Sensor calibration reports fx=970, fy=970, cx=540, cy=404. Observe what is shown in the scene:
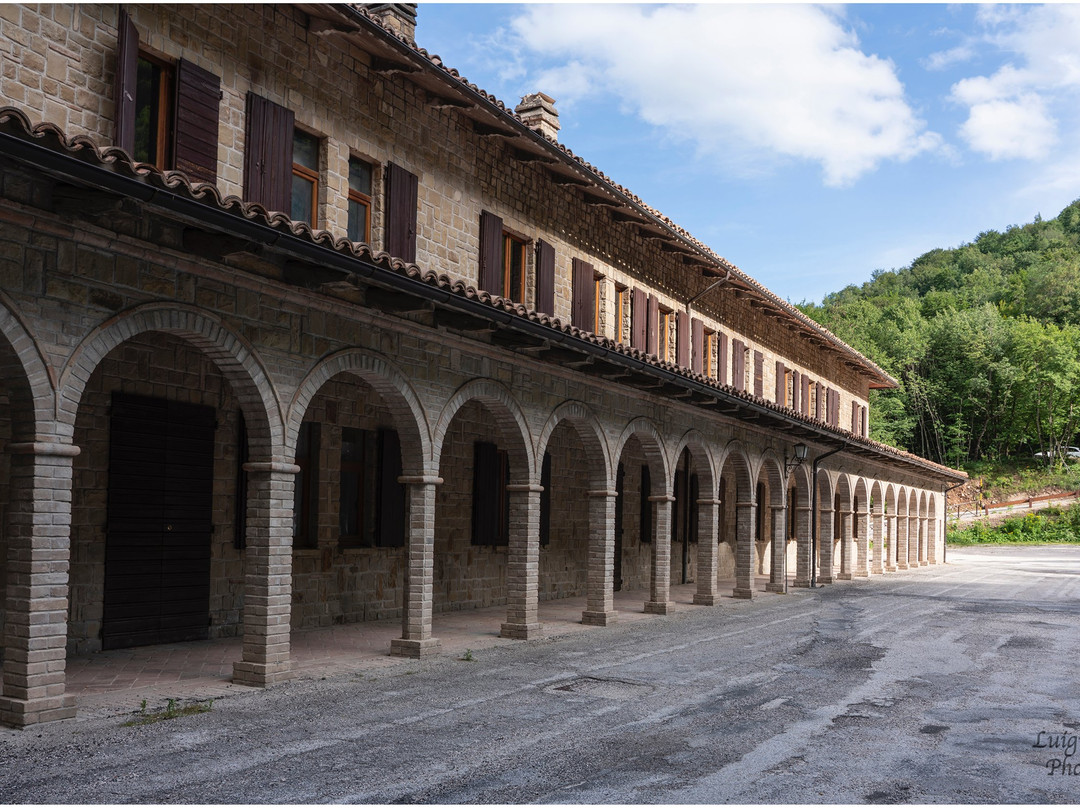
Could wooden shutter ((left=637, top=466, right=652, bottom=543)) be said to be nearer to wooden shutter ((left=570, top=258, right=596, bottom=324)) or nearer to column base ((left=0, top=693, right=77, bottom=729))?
wooden shutter ((left=570, top=258, right=596, bottom=324))

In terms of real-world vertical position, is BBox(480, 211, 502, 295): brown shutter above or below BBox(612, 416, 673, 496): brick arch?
above

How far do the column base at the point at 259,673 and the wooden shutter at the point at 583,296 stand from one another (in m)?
8.62

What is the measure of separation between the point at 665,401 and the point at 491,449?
301 cm

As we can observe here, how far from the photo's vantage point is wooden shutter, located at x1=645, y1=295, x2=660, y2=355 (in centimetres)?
1859

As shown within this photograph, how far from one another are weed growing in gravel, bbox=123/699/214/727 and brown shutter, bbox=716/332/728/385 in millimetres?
16368

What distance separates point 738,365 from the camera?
2394 centimetres

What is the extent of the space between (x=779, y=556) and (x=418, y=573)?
13.0m

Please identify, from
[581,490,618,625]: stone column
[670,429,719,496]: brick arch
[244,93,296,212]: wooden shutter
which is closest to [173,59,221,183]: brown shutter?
[244,93,296,212]: wooden shutter

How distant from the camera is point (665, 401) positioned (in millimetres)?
16141

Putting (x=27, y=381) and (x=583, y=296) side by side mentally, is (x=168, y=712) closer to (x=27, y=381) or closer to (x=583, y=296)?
(x=27, y=381)

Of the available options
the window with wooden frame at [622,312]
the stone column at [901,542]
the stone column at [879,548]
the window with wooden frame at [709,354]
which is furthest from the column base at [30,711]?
the stone column at [901,542]

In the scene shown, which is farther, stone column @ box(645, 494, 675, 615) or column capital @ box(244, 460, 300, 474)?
stone column @ box(645, 494, 675, 615)

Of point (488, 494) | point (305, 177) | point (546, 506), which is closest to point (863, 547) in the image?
point (546, 506)

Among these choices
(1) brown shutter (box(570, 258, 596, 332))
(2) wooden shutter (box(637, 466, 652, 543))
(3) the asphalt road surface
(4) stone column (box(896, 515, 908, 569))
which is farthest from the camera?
(4) stone column (box(896, 515, 908, 569))
